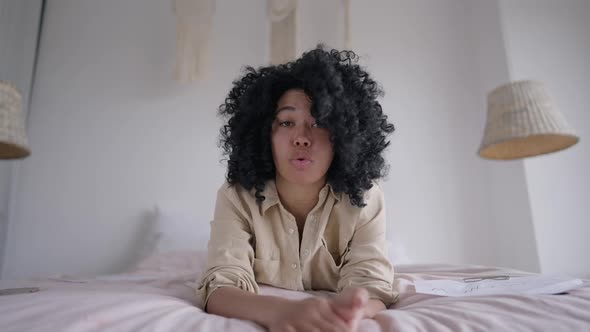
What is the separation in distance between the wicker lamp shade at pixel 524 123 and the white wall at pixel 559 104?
19.3 inches

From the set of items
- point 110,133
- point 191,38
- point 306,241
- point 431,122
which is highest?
point 191,38

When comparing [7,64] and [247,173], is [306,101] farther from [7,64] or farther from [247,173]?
[7,64]

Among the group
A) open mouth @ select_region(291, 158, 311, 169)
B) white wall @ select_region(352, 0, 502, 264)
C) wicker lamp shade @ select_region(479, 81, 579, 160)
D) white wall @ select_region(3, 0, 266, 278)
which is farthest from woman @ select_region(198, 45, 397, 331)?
white wall @ select_region(352, 0, 502, 264)

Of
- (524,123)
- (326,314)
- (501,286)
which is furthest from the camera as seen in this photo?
(524,123)

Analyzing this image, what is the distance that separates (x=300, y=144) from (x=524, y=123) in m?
0.87

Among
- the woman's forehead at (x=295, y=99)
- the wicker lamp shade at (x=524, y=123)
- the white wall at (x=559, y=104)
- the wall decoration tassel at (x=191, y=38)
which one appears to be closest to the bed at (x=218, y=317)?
the woman's forehead at (x=295, y=99)

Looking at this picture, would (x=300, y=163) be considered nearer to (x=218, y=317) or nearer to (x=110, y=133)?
(x=218, y=317)

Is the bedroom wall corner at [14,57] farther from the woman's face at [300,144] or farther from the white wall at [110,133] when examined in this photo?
the woman's face at [300,144]

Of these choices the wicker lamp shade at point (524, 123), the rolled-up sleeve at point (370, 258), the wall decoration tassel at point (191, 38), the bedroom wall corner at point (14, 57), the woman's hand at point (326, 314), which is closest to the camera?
the woman's hand at point (326, 314)

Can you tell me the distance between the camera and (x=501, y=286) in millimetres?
698

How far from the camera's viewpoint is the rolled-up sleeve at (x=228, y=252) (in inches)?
26.9

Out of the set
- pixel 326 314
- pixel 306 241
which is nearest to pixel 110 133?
pixel 306 241

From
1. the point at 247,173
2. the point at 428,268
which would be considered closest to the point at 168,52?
the point at 247,173

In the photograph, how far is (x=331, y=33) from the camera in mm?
2035
